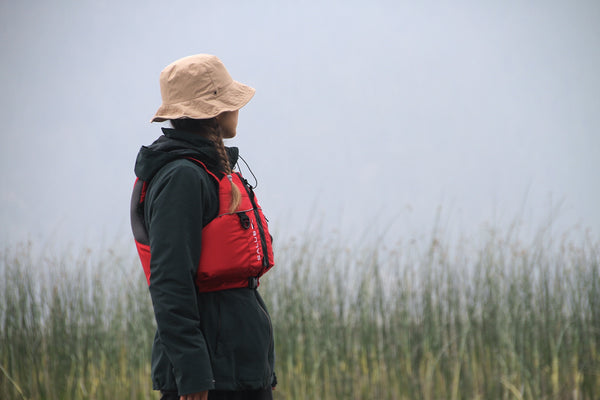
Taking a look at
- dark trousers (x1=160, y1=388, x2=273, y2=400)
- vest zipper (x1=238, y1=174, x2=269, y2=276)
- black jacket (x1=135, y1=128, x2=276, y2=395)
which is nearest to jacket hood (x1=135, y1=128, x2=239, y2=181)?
black jacket (x1=135, y1=128, x2=276, y2=395)

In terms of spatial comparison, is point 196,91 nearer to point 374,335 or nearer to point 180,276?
point 180,276

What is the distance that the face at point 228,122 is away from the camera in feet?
3.93

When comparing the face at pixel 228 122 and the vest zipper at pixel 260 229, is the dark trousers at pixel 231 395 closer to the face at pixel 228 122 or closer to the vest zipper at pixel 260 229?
the vest zipper at pixel 260 229

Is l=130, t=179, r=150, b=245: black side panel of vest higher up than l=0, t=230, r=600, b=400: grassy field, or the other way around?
l=130, t=179, r=150, b=245: black side panel of vest

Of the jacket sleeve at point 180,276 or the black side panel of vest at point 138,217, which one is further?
the black side panel of vest at point 138,217

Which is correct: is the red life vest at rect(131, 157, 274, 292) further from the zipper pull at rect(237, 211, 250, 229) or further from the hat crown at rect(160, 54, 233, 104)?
the hat crown at rect(160, 54, 233, 104)

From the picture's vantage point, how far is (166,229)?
1.03 metres

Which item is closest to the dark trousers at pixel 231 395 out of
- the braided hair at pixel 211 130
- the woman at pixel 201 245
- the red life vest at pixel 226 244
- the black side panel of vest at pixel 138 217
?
the woman at pixel 201 245

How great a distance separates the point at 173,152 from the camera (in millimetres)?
1100

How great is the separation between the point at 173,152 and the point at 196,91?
0.50 ft

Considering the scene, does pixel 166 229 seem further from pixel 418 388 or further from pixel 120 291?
pixel 120 291

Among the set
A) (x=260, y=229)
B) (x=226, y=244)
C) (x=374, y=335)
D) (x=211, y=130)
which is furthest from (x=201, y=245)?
(x=374, y=335)

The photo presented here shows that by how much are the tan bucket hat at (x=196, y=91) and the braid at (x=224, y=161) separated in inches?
2.0

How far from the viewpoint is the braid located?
112 cm
